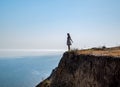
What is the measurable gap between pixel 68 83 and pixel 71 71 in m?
1.07

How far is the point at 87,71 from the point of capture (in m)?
17.3

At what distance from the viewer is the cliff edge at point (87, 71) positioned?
46.3 feet

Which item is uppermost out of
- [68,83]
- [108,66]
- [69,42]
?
[69,42]

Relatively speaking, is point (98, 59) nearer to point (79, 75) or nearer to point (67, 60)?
point (79, 75)

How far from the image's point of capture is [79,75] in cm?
1864

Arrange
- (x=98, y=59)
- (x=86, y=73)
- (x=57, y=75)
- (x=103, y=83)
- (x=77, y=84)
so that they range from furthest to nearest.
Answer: (x=57, y=75) → (x=77, y=84) → (x=86, y=73) → (x=98, y=59) → (x=103, y=83)

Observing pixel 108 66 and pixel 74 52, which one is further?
pixel 74 52

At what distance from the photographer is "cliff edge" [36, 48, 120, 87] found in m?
14.1

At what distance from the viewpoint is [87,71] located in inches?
682

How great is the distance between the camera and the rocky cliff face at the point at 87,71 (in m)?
14.1

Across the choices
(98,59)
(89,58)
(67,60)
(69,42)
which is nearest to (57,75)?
(67,60)

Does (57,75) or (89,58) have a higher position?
(89,58)

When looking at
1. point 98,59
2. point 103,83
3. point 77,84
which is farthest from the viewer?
point 77,84

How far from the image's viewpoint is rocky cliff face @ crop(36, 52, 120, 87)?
46.3 ft
